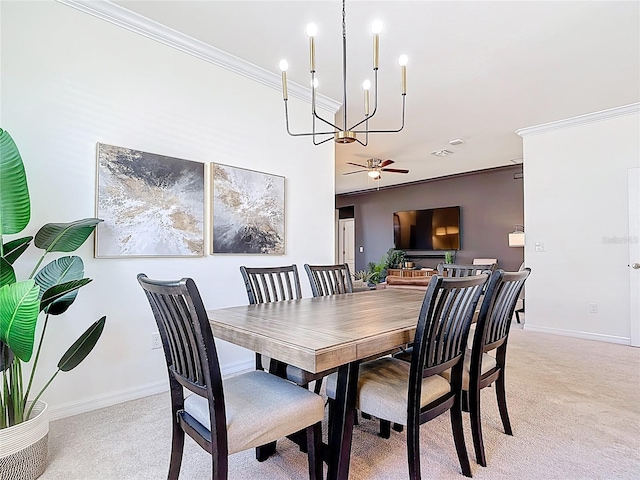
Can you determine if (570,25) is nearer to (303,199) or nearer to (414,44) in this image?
(414,44)

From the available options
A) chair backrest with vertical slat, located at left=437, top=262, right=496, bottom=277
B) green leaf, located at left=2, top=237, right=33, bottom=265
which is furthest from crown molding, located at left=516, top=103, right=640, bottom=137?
green leaf, located at left=2, top=237, right=33, bottom=265

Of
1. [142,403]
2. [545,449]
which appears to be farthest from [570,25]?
[142,403]

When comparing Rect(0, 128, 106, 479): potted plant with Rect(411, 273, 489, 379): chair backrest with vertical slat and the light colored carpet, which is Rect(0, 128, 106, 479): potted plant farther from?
Rect(411, 273, 489, 379): chair backrest with vertical slat

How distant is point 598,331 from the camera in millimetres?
4203

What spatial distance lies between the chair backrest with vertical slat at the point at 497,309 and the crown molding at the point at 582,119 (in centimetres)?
345

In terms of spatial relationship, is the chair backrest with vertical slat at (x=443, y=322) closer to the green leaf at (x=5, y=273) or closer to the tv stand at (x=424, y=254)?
the green leaf at (x=5, y=273)

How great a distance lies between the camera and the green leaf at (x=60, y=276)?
1844 millimetres

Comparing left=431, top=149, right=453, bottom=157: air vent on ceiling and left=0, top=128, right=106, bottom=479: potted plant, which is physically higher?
left=431, top=149, right=453, bottom=157: air vent on ceiling

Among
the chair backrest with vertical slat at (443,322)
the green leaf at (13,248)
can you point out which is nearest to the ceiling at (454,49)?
the green leaf at (13,248)

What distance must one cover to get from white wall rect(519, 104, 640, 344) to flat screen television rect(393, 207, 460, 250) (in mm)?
2676

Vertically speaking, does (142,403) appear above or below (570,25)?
below

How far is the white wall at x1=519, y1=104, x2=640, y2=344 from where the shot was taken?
4.07 metres

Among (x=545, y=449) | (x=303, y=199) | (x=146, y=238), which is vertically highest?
(x=303, y=199)

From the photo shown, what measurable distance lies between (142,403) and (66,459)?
0.66 m
